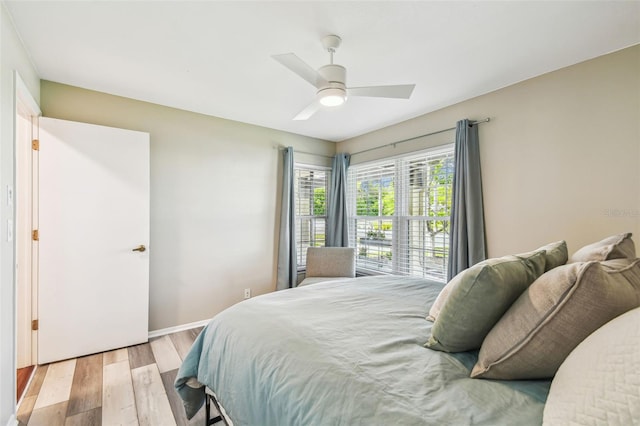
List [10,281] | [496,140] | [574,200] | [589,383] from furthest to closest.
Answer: [496,140]
[574,200]
[10,281]
[589,383]

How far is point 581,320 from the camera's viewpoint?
2.70 feet

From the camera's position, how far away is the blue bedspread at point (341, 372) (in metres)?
0.84

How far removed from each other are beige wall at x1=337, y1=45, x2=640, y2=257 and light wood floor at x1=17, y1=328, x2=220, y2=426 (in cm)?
294

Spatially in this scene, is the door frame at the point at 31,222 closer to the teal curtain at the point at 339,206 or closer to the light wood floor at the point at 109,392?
the light wood floor at the point at 109,392

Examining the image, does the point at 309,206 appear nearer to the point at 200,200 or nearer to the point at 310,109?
the point at 200,200

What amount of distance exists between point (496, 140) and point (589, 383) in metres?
2.61

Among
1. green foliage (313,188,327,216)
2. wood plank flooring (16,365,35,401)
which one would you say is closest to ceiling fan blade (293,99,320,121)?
green foliage (313,188,327,216)

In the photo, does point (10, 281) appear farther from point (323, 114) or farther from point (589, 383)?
point (323, 114)

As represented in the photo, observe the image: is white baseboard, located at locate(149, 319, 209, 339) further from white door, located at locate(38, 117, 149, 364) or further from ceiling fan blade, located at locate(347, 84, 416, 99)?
ceiling fan blade, located at locate(347, 84, 416, 99)

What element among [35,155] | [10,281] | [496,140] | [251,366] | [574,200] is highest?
[496,140]

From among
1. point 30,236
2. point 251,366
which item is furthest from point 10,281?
point 251,366

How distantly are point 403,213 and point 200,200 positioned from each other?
97.4 inches

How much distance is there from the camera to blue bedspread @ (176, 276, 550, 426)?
844 millimetres

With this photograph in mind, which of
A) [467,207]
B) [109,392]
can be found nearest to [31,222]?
[109,392]
